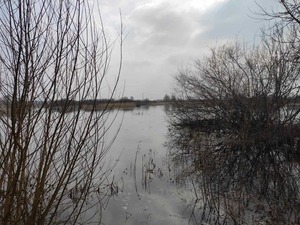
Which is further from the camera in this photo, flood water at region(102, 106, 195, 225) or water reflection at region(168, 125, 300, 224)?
flood water at region(102, 106, 195, 225)

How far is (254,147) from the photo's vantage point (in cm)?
894

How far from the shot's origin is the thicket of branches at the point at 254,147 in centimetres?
535

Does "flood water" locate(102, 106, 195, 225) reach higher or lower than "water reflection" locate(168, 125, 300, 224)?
lower

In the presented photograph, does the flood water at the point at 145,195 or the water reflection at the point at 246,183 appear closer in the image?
the water reflection at the point at 246,183

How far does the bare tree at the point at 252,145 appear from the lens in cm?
552

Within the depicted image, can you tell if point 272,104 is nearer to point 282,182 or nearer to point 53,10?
point 282,182

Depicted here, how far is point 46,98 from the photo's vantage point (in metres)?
2.05

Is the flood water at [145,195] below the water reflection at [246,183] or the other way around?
below

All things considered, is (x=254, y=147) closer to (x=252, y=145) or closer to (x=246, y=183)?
(x=252, y=145)

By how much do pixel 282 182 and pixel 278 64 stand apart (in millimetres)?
3837

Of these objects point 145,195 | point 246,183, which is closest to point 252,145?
point 246,183

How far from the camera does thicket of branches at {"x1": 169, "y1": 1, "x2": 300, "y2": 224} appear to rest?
5.35 metres

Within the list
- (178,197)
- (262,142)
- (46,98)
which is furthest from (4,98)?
(262,142)

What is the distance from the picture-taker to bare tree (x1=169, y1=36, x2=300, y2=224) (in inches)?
217
